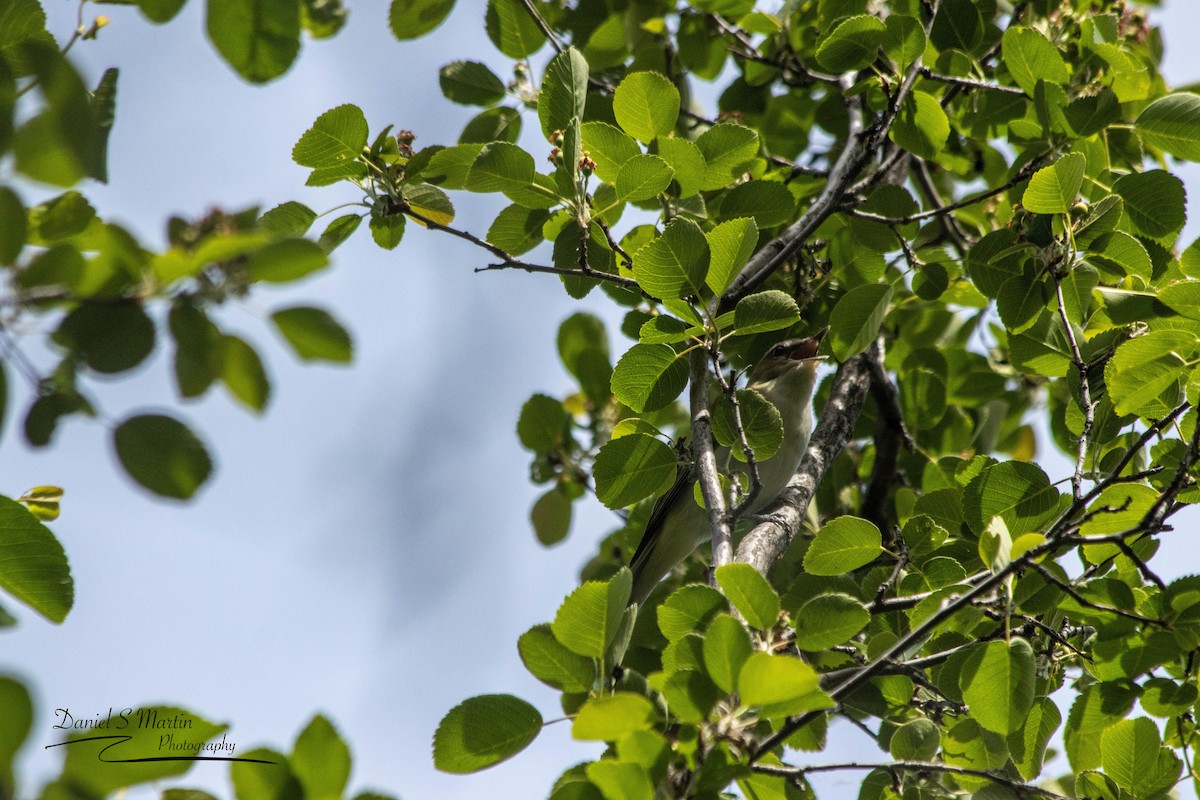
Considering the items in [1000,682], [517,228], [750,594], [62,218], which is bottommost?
[1000,682]

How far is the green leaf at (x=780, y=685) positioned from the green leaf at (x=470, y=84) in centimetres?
277

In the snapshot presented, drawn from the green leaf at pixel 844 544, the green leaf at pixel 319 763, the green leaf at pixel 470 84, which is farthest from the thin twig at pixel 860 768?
the green leaf at pixel 470 84

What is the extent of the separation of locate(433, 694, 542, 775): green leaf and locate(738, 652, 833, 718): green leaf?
0.57 metres

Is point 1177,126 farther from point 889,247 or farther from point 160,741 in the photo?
point 160,741

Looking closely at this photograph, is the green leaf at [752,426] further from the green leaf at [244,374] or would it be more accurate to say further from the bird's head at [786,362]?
the bird's head at [786,362]

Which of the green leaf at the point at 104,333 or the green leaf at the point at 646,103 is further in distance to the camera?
the green leaf at the point at 646,103

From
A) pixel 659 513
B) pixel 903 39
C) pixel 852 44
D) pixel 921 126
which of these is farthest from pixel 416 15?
pixel 659 513

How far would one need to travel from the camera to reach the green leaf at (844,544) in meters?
2.42

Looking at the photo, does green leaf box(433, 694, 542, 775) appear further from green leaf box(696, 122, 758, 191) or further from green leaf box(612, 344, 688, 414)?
green leaf box(696, 122, 758, 191)

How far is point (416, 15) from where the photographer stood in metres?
3.55

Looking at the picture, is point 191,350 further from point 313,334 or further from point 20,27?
point 20,27

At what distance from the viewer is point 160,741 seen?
55.2 inches

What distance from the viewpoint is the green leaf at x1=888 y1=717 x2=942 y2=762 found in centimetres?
246

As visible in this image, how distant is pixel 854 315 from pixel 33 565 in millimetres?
2118
